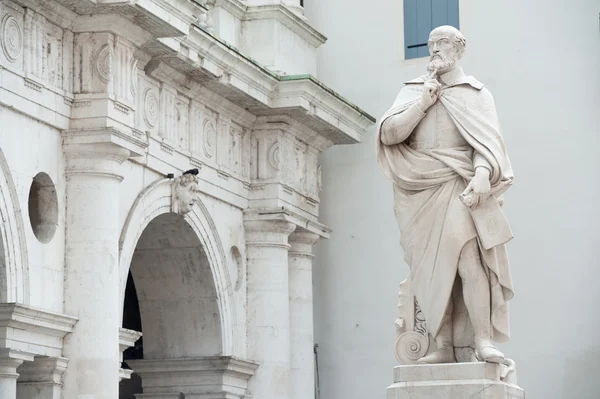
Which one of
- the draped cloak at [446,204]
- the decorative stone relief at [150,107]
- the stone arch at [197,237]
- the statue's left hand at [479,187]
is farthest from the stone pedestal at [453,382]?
the decorative stone relief at [150,107]

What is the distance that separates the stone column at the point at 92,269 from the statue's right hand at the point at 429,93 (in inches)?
217

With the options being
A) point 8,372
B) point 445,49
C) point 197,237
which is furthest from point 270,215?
point 445,49

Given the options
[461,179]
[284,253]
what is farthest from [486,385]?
[284,253]

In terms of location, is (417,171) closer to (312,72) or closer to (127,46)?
(127,46)

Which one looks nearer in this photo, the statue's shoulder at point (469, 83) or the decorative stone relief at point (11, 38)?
the statue's shoulder at point (469, 83)

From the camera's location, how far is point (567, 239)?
76.7 ft

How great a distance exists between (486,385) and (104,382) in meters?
6.43

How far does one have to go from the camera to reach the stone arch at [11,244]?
16.6 meters

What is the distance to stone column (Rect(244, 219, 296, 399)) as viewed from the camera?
72.4 feet

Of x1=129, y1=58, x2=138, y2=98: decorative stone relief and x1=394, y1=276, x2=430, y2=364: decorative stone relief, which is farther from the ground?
x1=129, y1=58, x2=138, y2=98: decorative stone relief

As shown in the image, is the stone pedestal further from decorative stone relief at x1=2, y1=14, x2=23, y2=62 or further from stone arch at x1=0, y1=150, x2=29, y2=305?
decorative stone relief at x1=2, y1=14, x2=23, y2=62

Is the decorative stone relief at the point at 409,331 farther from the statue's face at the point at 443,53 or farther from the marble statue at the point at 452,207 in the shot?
the statue's face at the point at 443,53

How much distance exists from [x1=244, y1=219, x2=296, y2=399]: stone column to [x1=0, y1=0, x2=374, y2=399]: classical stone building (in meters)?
0.02

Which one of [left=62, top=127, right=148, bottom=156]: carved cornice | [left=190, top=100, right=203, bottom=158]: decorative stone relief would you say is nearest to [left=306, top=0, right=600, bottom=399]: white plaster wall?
[left=190, top=100, right=203, bottom=158]: decorative stone relief
